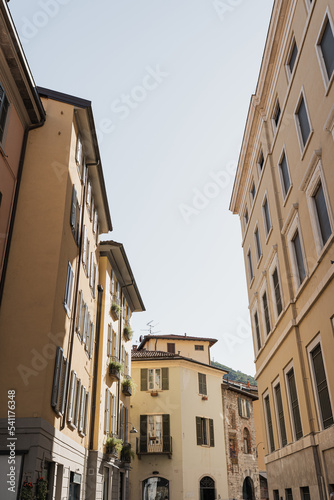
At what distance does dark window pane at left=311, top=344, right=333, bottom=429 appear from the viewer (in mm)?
12344

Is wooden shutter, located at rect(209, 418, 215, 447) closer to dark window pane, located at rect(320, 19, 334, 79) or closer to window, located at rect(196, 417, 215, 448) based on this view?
window, located at rect(196, 417, 215, 448)

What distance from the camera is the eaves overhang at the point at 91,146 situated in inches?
667

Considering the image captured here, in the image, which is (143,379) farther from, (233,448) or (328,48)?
(328,48)

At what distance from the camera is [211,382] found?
39.6 m

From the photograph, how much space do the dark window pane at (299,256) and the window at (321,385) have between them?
2.46 metres

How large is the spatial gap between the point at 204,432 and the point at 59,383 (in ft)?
85.3

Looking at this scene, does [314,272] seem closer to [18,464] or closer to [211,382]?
[18,464]

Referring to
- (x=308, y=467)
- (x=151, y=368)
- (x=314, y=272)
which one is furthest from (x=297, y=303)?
(x=151, y=368)

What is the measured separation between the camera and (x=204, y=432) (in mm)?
36938

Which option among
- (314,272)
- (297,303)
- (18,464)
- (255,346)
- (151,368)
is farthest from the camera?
(151,368)

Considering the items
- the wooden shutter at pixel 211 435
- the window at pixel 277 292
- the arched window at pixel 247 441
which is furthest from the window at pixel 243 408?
the window at pixel 277 292

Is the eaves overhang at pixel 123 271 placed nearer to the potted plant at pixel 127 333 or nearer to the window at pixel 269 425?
the potted plant at pixel 127 333

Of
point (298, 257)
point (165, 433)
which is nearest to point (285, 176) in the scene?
point (298, 257)

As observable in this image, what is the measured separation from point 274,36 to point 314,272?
9102 mm
